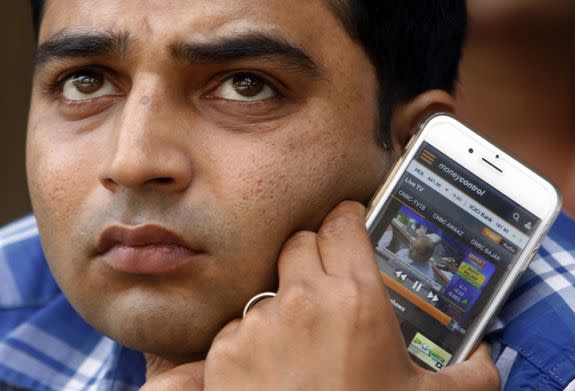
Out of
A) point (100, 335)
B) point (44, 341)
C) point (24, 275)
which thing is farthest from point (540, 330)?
point (24, 275)

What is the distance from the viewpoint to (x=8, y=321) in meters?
2.85

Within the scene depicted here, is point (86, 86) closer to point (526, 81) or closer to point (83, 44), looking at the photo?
point (83, 44)

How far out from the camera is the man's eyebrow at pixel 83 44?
6.92 ft

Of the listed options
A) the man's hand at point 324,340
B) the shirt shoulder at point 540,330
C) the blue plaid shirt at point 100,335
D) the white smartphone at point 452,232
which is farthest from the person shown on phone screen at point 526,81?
the man's hand at point 324,340

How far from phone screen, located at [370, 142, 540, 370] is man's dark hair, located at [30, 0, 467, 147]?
0.21m

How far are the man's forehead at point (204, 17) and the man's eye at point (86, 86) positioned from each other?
0.41 feet

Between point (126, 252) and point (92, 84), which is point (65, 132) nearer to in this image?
point (92, 84)

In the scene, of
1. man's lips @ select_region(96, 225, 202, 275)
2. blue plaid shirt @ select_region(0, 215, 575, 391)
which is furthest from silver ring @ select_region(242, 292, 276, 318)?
blue plaid shirt @ select_region(0, 215, 575, 391)

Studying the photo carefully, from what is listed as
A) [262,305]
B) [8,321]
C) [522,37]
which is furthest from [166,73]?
[522,37]

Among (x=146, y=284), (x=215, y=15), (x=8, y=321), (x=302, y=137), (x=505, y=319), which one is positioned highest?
(x=215, y=15)

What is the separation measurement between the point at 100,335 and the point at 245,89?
1005 mm

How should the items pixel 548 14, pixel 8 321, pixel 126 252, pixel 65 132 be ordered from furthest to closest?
pixel 548 14 < pixel 8 321 < pixel 65 132 < pixel 126 252

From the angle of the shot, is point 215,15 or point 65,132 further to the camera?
point 65,132

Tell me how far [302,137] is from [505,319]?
619 millimetres
